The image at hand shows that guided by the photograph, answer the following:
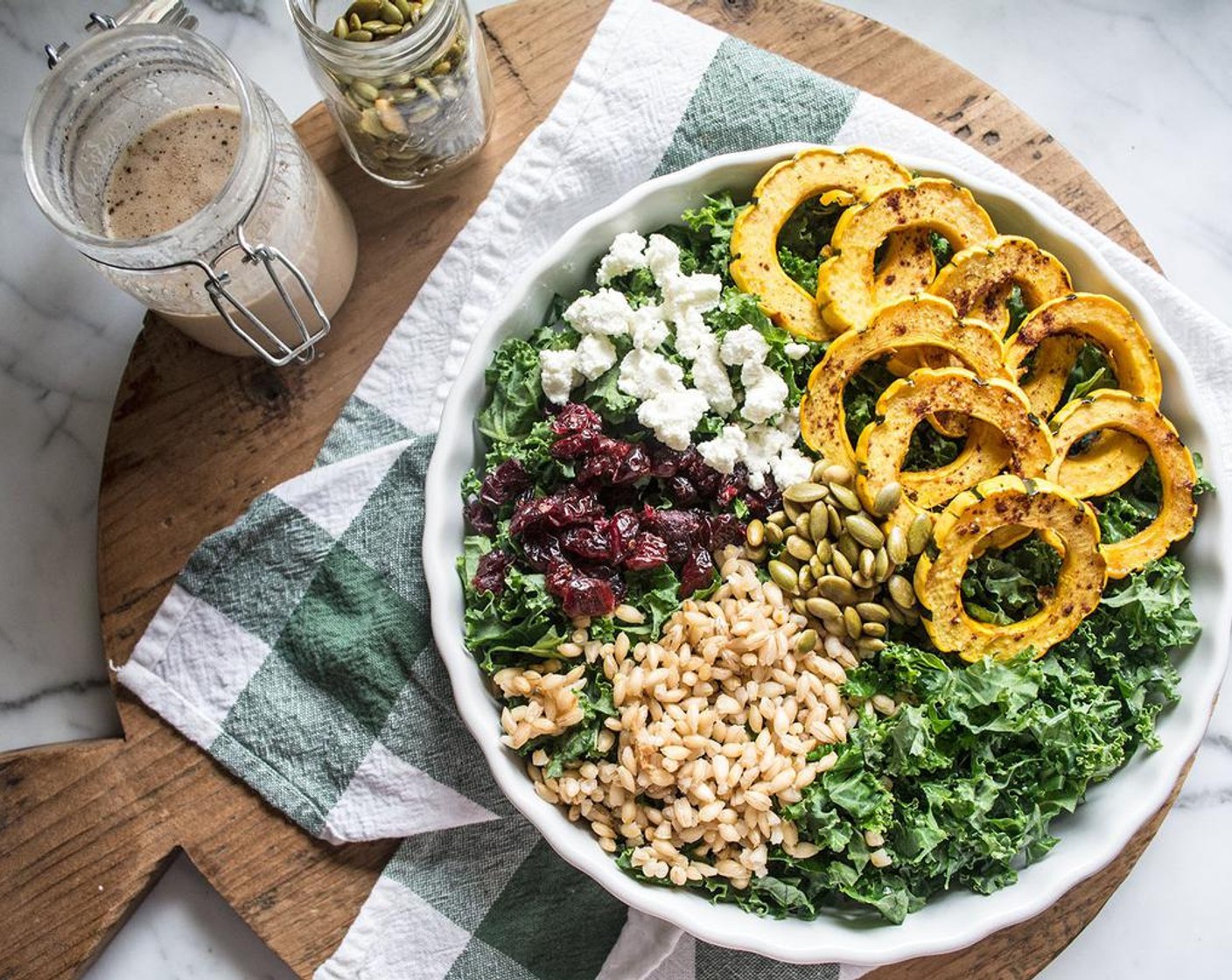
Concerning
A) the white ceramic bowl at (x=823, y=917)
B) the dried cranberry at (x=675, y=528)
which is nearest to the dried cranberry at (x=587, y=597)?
the dried cranberry at (x=675, y=528)

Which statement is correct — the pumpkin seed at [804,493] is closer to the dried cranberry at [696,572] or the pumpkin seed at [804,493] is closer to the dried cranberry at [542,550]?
the dried cranberry at [696,572]

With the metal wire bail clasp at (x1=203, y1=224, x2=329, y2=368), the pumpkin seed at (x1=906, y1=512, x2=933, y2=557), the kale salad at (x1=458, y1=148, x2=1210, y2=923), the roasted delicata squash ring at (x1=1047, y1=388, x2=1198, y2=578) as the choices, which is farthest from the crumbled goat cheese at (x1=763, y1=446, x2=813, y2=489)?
the metal wire bail clasp at (x1=203, y1=224, x2=329, y2=368)

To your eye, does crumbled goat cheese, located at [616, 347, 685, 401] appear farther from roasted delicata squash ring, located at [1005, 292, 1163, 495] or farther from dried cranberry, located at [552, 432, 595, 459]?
roasted delicata squash ring, located at [1005, 292, 1163, 495]

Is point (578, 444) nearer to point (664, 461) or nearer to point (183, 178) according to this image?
point (664, 461)

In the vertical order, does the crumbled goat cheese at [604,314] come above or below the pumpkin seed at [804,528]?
above

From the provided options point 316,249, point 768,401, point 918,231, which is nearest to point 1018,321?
point 918,231

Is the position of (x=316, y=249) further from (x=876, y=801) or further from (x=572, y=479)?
(x=876, y=801)
